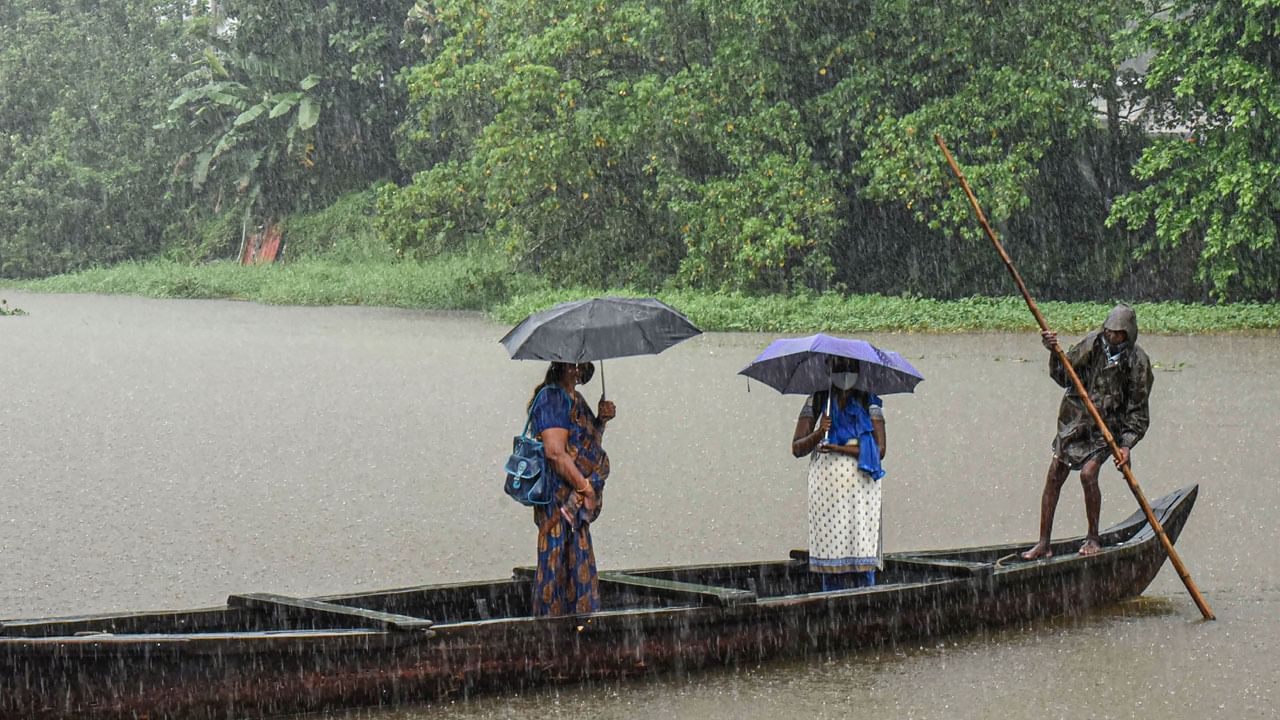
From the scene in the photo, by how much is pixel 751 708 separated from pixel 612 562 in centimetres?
295

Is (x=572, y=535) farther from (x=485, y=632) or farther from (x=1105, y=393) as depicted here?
(x=1105, y=393)

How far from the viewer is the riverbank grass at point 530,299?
24.4 metres

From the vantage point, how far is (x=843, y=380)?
720 centimetres

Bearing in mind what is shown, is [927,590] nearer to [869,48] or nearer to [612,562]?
[612,562]

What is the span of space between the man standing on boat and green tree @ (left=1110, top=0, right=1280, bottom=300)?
57.7 feet

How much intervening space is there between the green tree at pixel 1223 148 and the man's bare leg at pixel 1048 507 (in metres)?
17.6

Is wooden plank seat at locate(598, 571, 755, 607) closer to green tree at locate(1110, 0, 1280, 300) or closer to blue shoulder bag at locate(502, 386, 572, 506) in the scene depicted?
blue shoulder bag at locate(502, 386, 572, 506)

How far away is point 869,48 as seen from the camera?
28.8m

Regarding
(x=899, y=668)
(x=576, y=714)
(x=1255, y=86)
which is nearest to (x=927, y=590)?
(x=899, y=668)

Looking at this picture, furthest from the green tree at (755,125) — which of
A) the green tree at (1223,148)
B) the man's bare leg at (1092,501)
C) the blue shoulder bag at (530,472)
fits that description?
the blue shoulder bag at (530,472)

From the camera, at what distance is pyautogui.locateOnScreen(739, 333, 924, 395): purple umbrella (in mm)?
7191

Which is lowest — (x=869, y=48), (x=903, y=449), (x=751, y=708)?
(x=751, y=708)

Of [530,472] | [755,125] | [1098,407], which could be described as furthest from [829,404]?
[755,125]

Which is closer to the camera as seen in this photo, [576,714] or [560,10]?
[576,714]
